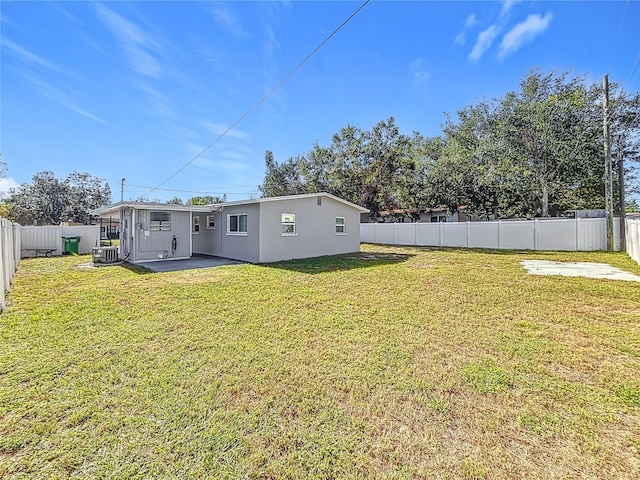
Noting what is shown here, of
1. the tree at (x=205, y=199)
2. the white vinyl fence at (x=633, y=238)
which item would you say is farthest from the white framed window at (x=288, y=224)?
the tree at (x=205, y=199)

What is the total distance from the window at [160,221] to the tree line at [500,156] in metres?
16.8

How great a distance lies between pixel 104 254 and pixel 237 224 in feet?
16.8

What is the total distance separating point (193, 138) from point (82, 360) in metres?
19.2

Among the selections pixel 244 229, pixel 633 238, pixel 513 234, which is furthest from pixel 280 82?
pixel 633 238

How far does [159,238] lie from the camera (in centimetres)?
1250

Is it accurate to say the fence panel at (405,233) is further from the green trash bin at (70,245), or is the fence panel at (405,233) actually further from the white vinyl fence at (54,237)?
the green trash bin at (70,245)

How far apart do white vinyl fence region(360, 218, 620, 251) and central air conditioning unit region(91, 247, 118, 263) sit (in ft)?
52.0

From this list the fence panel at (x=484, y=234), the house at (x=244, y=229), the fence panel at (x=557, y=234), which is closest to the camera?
the house at (x=244, y=229)

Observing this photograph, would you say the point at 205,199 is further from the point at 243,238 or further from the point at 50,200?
the point at 243,238

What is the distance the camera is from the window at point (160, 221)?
12336 mm

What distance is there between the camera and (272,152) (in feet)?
116

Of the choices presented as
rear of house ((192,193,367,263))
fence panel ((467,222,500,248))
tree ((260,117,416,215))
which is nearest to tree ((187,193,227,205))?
tree ((260,117,416,215))

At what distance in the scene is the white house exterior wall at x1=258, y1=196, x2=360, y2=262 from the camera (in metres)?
12.0

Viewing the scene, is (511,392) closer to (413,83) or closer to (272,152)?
(413,83)
